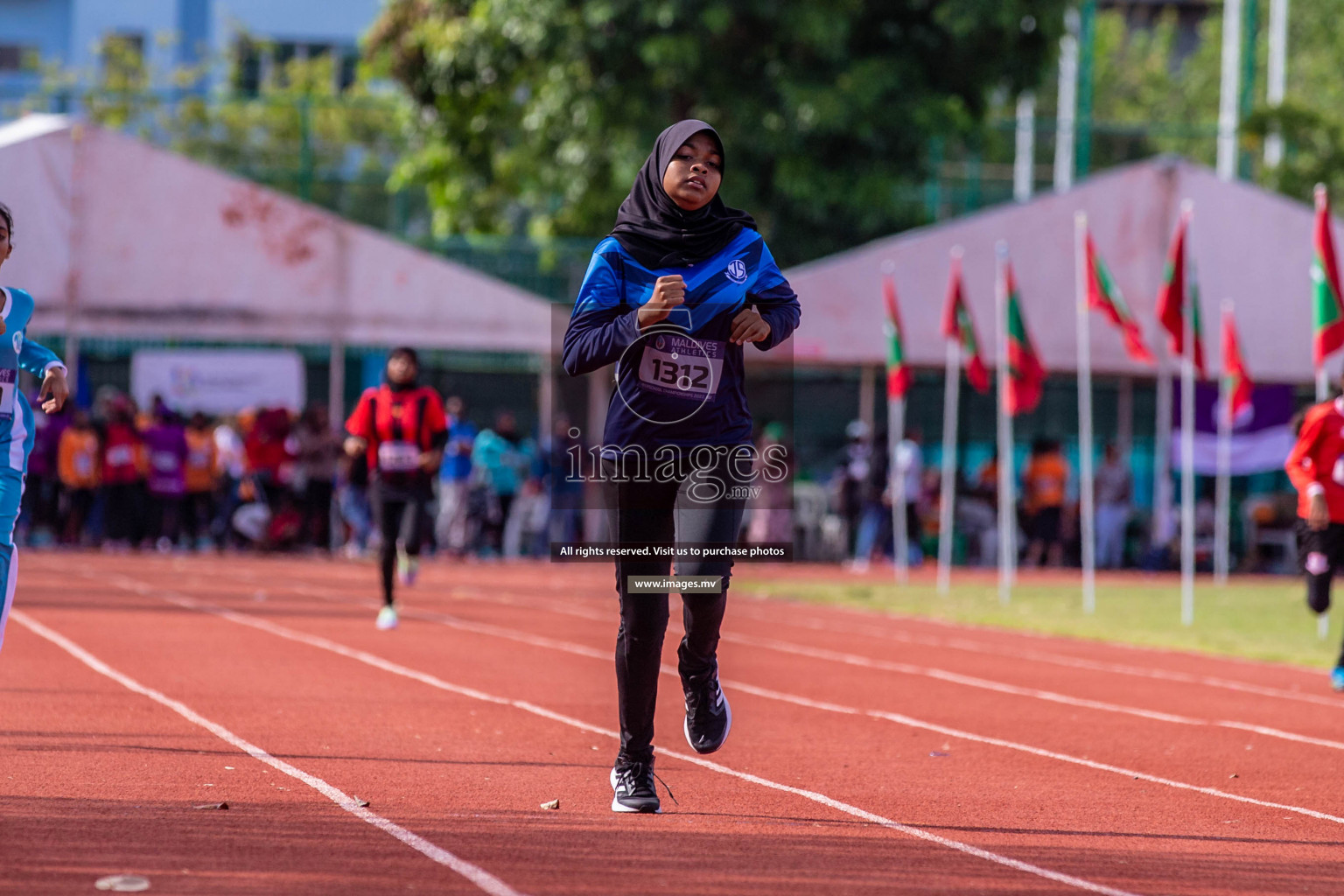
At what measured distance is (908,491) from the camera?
24.6 m

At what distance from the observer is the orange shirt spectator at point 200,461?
24578mm

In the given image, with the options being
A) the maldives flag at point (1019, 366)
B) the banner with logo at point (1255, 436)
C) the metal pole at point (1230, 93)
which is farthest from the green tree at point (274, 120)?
the metal pole at point (1230, 93)

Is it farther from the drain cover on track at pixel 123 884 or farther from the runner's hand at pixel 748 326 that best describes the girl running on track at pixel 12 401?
→ the runner's hand at pixel 748 326

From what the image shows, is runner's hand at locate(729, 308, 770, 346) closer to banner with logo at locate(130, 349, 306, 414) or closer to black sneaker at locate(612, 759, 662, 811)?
black sneaker at locate(612, 759, 662, 811)

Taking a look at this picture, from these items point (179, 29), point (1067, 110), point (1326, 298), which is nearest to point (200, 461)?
point (1326, 298)

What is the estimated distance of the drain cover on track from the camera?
508 centimetres

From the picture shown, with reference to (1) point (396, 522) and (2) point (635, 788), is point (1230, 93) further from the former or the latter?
(2) point (635, 788)

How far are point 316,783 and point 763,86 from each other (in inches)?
917

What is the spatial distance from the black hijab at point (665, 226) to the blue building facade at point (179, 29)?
45.5 metres

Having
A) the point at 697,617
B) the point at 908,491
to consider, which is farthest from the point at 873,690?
the point at 908,491

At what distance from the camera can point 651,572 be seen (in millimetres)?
6332

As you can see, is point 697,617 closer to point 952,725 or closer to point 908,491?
point 952,725

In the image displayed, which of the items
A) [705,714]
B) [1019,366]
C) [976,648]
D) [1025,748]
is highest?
[1019,366]

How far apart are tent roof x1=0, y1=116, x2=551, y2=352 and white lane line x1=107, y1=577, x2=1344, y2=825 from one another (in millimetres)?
7054
